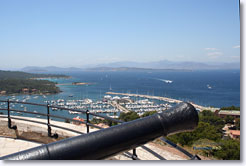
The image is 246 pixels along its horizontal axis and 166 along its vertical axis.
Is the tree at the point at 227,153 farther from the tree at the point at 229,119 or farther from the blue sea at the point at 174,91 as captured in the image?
the blue sea at the point at 174,91

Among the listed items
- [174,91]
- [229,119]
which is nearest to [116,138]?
[229,119]

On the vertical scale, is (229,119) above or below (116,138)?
below

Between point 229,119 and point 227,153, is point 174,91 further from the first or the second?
point 227,153

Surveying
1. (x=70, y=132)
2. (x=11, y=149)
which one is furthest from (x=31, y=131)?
(x=70, y=132)

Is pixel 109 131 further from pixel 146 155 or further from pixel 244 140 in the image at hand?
pixel 244 140

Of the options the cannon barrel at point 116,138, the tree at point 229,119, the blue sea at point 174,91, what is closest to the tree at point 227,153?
the cannon barrel at point 116,138

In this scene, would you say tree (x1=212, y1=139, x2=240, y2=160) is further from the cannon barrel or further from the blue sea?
the blue sea

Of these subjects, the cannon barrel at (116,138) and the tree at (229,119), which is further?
the tree at (229,119)

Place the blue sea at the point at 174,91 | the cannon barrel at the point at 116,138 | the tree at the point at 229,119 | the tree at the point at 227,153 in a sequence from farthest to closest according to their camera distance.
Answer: the blue sea at the point at 174,91 < the tree at the point at 229,119 < the tree at the point at 227,153 < the cannon barrel at the point at 116,138
